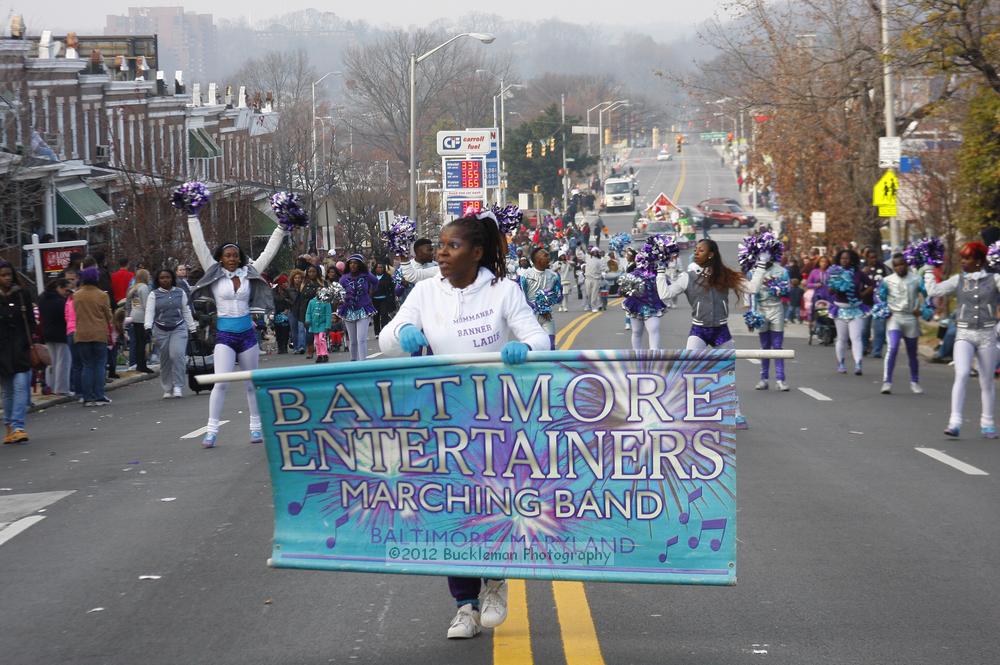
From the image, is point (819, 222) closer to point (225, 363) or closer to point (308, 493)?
point (225, 363)

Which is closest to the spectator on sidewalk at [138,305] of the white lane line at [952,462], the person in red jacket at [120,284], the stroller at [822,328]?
the person in red jacket at [120,284]

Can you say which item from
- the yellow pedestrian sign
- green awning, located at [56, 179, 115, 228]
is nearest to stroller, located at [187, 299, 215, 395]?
green awning, located at [56, 179, 115, 228]

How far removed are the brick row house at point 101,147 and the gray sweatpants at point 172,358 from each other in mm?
6869

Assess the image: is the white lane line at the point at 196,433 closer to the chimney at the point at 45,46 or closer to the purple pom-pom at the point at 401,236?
the purple pom-pom at the point at 401,236

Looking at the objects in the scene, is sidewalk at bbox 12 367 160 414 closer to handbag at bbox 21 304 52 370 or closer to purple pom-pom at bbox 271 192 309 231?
handbag at bbox 21 304 52 370

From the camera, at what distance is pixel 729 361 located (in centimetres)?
583

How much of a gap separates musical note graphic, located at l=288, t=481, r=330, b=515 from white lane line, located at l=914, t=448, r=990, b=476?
697cm

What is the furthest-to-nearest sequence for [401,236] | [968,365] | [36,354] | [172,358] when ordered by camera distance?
[172,358]
[401,236]
[36,354]
[968,365]

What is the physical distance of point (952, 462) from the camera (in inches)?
479

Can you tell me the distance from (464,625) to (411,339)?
4.36 feet

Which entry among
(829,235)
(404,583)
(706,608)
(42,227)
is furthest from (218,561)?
(829,235)

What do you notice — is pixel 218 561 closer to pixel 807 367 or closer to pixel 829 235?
pixel 807 367

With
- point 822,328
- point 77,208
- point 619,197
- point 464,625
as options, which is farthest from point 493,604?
point 619,197

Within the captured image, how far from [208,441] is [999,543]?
7515 millimetres
